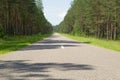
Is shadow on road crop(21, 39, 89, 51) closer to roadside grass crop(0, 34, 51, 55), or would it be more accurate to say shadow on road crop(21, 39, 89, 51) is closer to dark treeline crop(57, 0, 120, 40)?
roadside grass crop(0, 34, 51, 55)

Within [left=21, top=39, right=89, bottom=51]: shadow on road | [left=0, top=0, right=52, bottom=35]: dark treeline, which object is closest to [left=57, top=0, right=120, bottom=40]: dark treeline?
[left=0, top=0, right=52, bottom=35]: dark treeline

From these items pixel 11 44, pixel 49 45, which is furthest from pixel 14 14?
pixel 49 45

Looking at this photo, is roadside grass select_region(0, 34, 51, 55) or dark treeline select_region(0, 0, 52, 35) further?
dark treeline select_region(0, 0, 52, 35)

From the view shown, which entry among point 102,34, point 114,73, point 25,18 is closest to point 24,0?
point 25,18

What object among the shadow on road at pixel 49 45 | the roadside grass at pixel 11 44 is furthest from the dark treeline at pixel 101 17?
the shadow on road at pixel 49 45

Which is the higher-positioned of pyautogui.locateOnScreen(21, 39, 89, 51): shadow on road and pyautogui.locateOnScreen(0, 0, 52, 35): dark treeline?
pyautogui.locateOnScreen(0, 0, 52, 35): dark treeline

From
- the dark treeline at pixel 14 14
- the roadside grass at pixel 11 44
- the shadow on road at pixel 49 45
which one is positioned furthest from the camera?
the dark treeline at pixel 14 14

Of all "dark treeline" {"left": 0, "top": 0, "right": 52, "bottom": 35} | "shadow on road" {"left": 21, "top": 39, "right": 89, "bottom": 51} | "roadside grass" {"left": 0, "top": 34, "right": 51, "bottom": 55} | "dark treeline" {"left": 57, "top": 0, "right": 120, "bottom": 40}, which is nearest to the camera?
"roadside grass" {"left": 0, "top": 34, "right": 51, "bottom": 55}

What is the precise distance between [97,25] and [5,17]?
26.5m

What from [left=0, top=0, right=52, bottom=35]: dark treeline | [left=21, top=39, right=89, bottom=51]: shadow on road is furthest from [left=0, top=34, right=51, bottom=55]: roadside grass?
[left=0, top=0, right=52, bottom=35]: dark treeline

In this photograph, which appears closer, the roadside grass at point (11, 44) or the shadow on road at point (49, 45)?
the roadside grass at point (11, 44)

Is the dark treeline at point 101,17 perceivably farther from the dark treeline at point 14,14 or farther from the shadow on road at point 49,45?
the shadow on road at point 49,45

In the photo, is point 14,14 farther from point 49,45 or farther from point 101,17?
point 49,45

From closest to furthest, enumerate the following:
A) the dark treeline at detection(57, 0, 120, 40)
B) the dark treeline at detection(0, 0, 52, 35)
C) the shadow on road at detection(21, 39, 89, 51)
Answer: the shadow on road at detection(21, 39, 89, 51) → the dark treeline at detection(57, 0, 120, 40) → the dark treeline at detection(0, 0, 52, 35)
